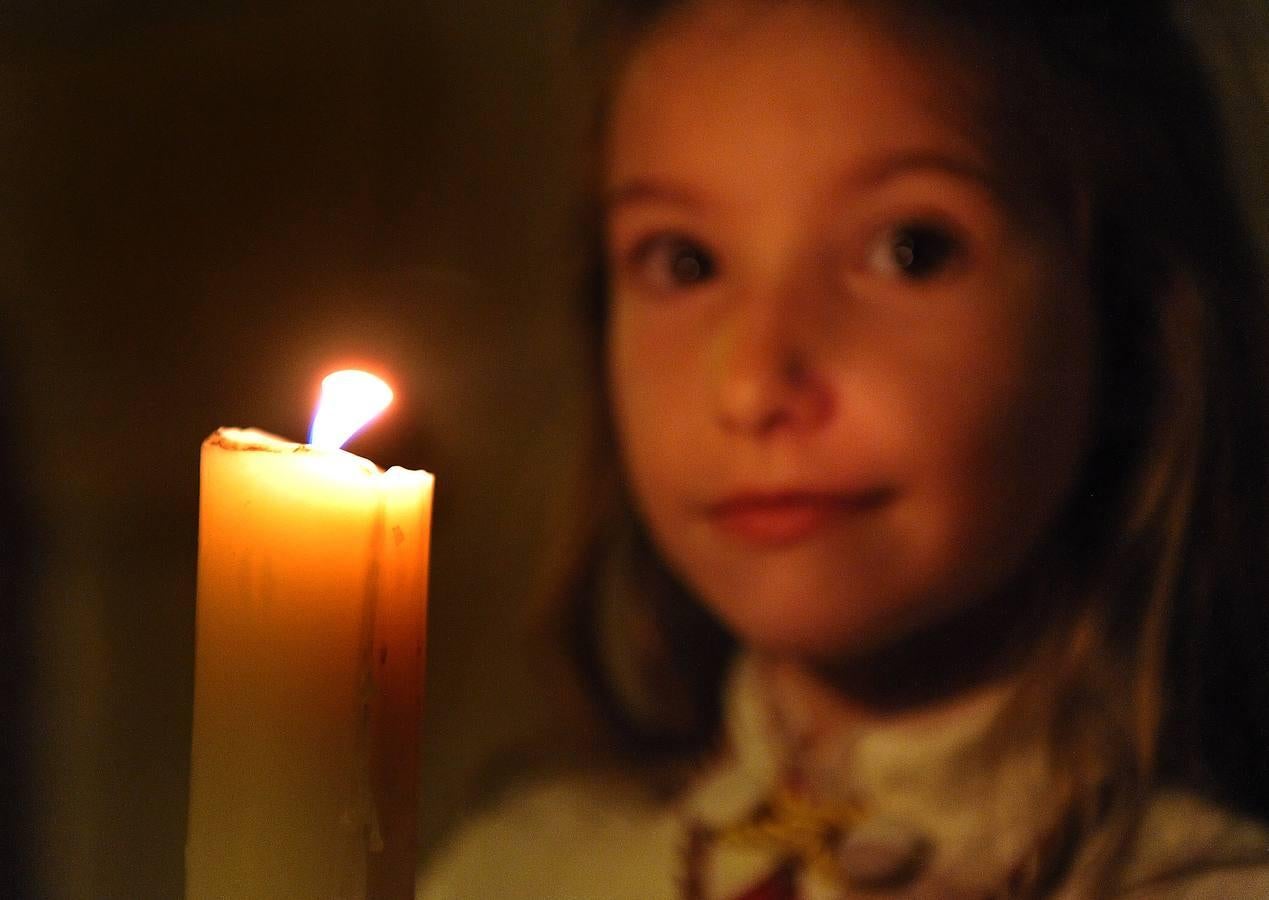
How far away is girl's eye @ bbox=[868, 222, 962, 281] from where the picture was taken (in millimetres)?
516

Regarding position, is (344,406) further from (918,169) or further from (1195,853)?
→ (1195,853)

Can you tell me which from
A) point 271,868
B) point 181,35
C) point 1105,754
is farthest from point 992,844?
point 181,35

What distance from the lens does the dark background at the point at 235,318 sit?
612mm

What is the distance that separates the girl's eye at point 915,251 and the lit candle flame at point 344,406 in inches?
8.2

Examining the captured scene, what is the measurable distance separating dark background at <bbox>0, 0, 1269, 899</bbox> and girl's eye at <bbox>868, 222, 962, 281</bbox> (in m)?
0.15

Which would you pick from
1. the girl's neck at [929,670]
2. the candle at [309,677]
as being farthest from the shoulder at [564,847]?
the candle at [309,677]

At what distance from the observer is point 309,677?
1.22 feet

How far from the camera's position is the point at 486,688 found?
2.04 ft

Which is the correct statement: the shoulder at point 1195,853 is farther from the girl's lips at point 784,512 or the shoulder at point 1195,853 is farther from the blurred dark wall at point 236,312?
the blurred dark wall at point 236,312

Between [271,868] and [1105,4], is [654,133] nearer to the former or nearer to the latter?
[1105,4]

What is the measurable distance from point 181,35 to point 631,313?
297mm

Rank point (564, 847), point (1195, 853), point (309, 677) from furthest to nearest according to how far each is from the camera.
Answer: point (564, 847)
point (1195, 853)
point (309, 677)

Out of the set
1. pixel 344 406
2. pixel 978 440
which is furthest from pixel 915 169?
pixel 344 406

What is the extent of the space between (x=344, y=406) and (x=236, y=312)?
0.83ft
